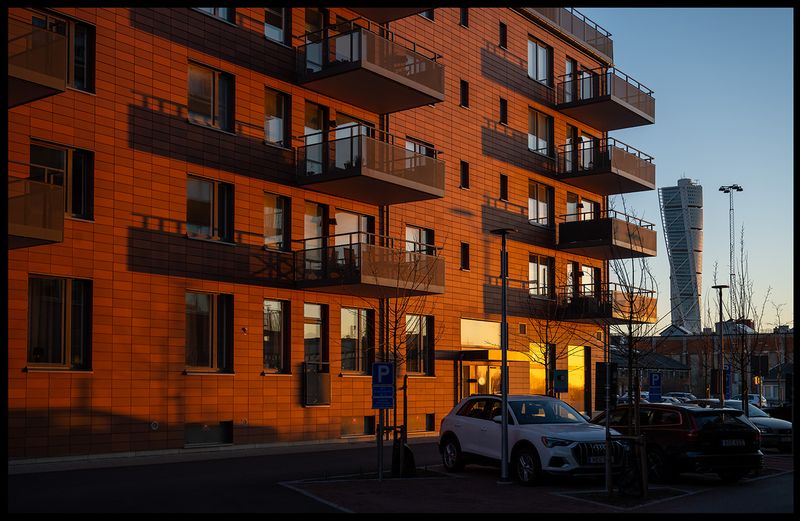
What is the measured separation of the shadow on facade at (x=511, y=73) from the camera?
119 ft

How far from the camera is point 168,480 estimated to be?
18.1 m

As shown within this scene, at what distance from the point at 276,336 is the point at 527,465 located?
11.3 metres

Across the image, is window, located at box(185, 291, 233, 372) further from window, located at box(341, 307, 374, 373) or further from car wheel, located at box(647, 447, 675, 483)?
car wheel, located at box(647, 447, 675, 483)

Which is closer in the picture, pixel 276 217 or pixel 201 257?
pixel 201 257

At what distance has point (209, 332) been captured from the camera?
25688 millimetres

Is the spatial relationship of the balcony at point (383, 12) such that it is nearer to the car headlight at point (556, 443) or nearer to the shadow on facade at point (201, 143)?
the shadow on facade at point (201, 143)

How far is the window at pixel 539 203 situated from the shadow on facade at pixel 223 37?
13426mm

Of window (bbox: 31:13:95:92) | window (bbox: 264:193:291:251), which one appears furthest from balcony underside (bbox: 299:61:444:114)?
window (bbox: 31:13:95:92)

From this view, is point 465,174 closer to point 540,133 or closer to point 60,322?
point 540,133

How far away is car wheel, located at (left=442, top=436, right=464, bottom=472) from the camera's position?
2014 centimetres

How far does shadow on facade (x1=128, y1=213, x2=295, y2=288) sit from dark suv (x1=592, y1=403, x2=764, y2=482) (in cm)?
1140

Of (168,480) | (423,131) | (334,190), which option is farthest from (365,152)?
(168,480)

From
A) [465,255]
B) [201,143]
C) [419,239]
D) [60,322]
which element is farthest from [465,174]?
[60,322]

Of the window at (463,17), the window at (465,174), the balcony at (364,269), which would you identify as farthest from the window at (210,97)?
the window at (463,17)
